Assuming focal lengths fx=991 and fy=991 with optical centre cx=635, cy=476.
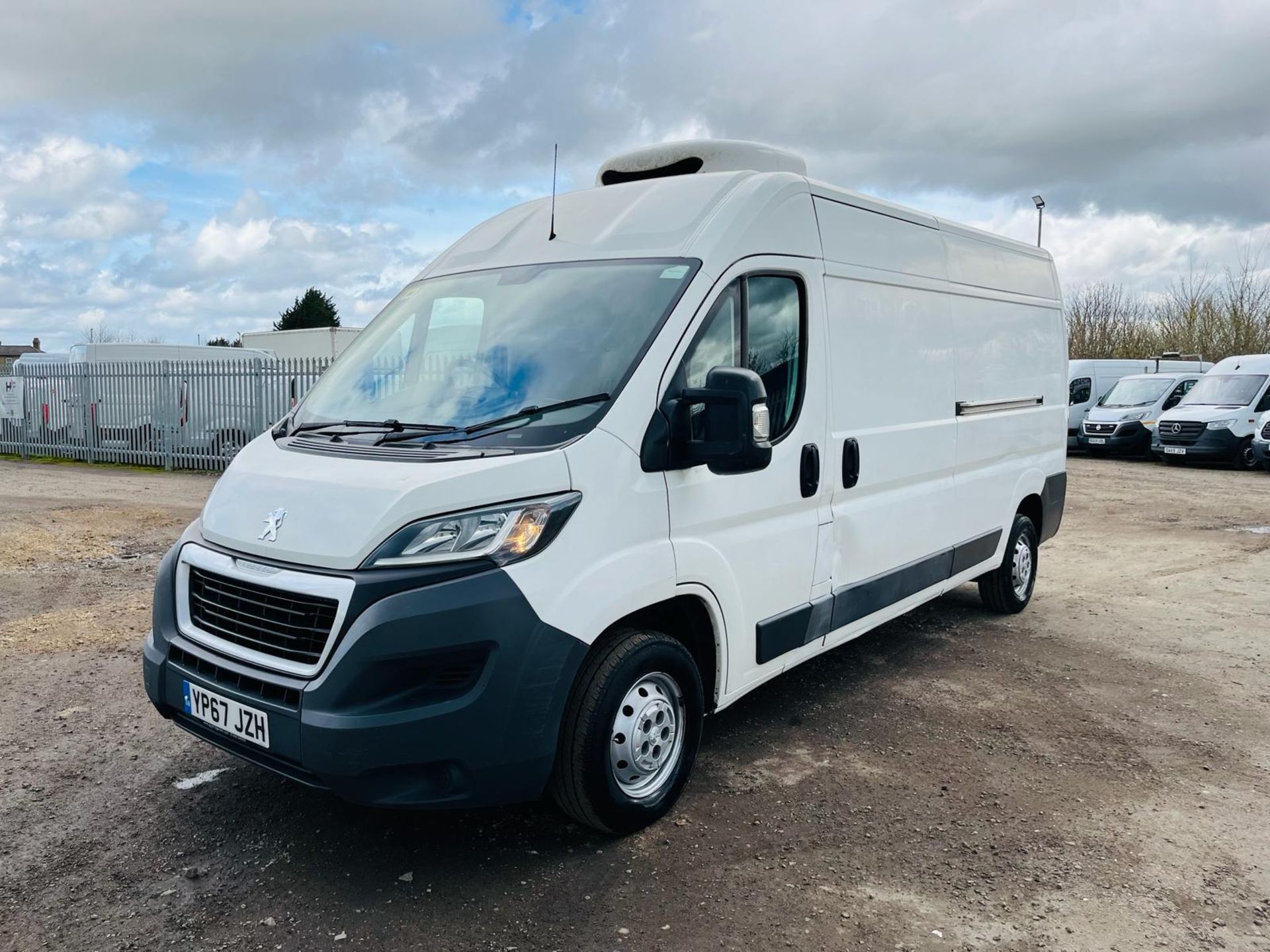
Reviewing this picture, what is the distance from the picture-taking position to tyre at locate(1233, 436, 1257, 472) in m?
18.6

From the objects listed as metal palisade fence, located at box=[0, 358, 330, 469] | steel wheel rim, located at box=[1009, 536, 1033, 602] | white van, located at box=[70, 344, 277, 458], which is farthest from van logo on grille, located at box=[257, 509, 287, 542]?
white van, located at box=[70, 344, 277, 458]

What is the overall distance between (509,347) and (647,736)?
158cm

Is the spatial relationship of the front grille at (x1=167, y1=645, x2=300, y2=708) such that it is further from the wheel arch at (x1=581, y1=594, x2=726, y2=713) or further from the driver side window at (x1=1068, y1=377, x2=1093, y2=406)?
the driver side window at (x1=1068, y1=377, x2=1093, y2=406)

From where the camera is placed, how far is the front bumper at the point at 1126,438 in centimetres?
2127

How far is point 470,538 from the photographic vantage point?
10.3ft

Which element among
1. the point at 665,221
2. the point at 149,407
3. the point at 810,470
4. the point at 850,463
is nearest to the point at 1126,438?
the point at 850,463

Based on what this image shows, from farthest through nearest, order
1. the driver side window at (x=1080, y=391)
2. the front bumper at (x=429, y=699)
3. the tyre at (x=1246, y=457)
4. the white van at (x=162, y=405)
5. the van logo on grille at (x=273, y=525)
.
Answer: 1. the driver side window at (x=1080, y=391)
2. the tyre at (x=1246, y=457)
3. the white van at (x=162, y=405)
4. the van logo on grille at (x=273, y=525)
5. the front bumper at (x=429, y=699)

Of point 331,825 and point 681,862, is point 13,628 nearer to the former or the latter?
point 331,825

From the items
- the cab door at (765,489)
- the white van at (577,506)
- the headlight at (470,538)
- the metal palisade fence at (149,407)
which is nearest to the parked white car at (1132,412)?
the metal palisade fence at (149,407)

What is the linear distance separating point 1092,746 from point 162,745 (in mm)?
4390

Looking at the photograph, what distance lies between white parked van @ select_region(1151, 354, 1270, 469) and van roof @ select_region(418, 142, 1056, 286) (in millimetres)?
17212

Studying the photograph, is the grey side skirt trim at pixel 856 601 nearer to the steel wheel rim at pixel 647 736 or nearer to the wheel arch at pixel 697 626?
the wheel arch at pixel 697 626

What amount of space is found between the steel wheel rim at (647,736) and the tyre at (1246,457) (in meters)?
18.5

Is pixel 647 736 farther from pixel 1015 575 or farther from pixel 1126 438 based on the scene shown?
pixel 1126 438
